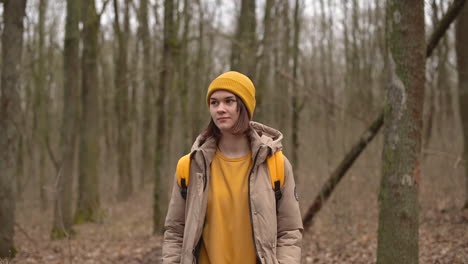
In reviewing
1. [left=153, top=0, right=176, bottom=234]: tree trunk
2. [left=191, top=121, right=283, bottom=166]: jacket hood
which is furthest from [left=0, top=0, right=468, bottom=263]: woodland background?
[left=191, top=121, right=283, bottom=166]: jacket hood

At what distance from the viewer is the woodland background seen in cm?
938

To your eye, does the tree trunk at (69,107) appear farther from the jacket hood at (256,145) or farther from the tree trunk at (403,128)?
the jacket hood at (256,145)

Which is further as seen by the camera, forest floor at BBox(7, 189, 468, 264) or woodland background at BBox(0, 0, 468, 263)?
woodland background at BBox(0, 0, 468, 263)

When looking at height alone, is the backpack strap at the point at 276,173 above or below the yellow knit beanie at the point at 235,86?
below

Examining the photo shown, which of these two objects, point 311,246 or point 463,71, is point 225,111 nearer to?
point 311,246

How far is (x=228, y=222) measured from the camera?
2.66 metres

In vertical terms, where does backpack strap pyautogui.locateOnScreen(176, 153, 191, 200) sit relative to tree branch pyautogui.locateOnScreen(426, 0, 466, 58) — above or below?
below

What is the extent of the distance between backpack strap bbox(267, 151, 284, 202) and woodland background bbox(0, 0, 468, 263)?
4.03 m

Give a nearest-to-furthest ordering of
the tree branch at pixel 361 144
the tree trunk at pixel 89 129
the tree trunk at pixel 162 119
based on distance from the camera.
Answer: the tree branch at pixel 361 144 → the tree trunk at pixel 162 119 → the tree trunk at pixel 89 129

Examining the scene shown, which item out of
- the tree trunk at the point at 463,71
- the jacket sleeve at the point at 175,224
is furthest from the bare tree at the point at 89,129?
the jacket sleeve at the point at 175,224

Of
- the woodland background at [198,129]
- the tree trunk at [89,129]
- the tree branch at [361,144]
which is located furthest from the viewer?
the tree trunk at [89,129]

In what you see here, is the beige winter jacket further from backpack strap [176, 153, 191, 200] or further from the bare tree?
the bare tree

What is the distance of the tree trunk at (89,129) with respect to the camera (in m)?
13.7

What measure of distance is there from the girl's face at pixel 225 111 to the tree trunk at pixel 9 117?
5855mm
